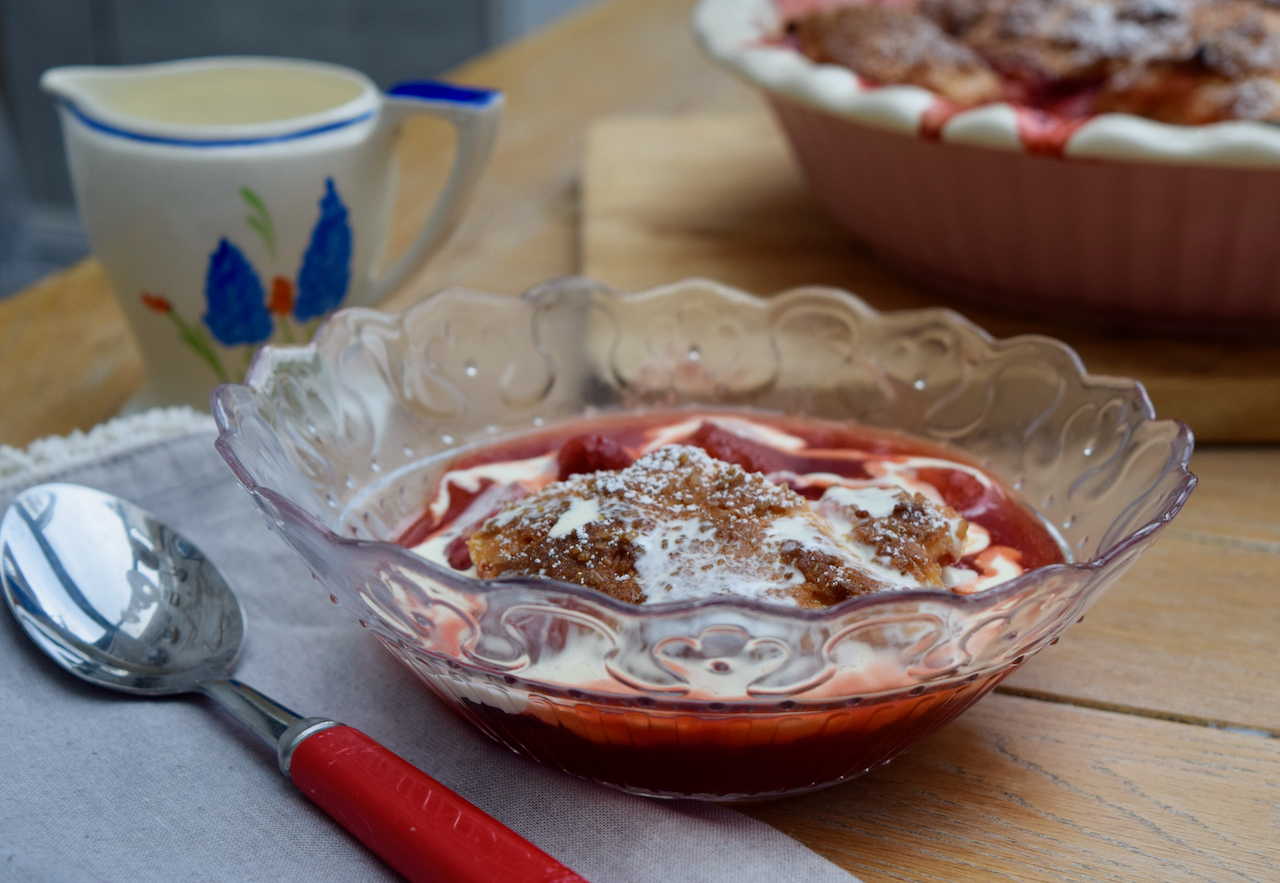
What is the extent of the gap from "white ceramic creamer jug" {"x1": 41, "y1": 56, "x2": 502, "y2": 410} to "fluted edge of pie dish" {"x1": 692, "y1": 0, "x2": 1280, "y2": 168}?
294 mm

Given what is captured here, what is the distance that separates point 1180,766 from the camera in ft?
2.18

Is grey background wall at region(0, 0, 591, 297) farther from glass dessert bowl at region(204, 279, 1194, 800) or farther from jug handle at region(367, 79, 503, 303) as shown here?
glass dessert bowl at region(204, 279, 1194, 800)

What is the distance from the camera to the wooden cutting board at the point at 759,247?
1038 millimetres

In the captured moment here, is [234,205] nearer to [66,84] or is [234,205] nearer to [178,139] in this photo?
[178,139]

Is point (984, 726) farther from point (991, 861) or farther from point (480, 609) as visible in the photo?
point (480, 609)

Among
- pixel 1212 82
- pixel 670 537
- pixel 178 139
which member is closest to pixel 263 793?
pixel 670 537

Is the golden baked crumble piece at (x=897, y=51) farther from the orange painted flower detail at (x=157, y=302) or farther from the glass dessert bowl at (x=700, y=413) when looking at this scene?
the orange painted flower detail at (x=157, y=302)

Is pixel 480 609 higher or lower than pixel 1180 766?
higher

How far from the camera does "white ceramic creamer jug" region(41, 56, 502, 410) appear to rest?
96cm

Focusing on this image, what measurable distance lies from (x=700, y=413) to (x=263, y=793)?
1.30 ft

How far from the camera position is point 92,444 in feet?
2.75

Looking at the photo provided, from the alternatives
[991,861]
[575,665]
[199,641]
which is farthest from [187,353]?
[991,861]

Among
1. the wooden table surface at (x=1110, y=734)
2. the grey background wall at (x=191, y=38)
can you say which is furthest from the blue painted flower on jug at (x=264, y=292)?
the grey background wall at (x=191, y=38)

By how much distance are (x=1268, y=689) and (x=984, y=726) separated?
0.18m
